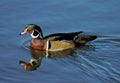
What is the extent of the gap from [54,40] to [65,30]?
0.91 meters

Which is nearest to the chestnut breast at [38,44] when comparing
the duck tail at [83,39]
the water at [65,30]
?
the water at [65,30]

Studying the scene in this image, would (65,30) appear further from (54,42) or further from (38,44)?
(38,44)

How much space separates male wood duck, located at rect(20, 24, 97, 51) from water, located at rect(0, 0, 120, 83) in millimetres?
243

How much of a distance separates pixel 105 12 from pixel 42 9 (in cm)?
200

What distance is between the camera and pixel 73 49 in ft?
48.6

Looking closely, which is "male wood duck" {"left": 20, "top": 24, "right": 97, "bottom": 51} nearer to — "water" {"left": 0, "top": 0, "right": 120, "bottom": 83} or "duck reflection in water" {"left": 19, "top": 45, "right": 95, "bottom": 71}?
"duck reflection in water" {"left": 19, "top": 45, "right": 95, "bottom": 71}

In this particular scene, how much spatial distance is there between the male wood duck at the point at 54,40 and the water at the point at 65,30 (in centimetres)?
24

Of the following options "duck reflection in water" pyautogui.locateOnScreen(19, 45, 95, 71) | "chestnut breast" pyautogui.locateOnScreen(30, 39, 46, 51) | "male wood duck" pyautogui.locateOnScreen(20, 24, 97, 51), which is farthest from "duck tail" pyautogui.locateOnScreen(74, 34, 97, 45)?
"chestnut breast" pyautogui.locateOnScreen(30, 39, 46, 51)

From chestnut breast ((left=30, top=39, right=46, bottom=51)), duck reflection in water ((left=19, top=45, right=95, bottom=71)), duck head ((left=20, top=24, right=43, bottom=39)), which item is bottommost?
duck reflection in water ((left=19, top=45, right=95, bottom=71))

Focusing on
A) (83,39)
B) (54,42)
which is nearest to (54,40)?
(54,42)

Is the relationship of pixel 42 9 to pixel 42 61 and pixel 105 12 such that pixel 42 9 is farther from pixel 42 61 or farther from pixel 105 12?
pixel 42 61

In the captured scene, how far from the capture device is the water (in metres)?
12.8

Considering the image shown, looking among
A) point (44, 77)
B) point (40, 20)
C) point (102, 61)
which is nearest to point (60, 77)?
point (44, 77)

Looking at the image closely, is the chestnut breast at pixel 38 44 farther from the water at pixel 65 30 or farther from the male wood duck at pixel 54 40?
the water at pixel 65 30
